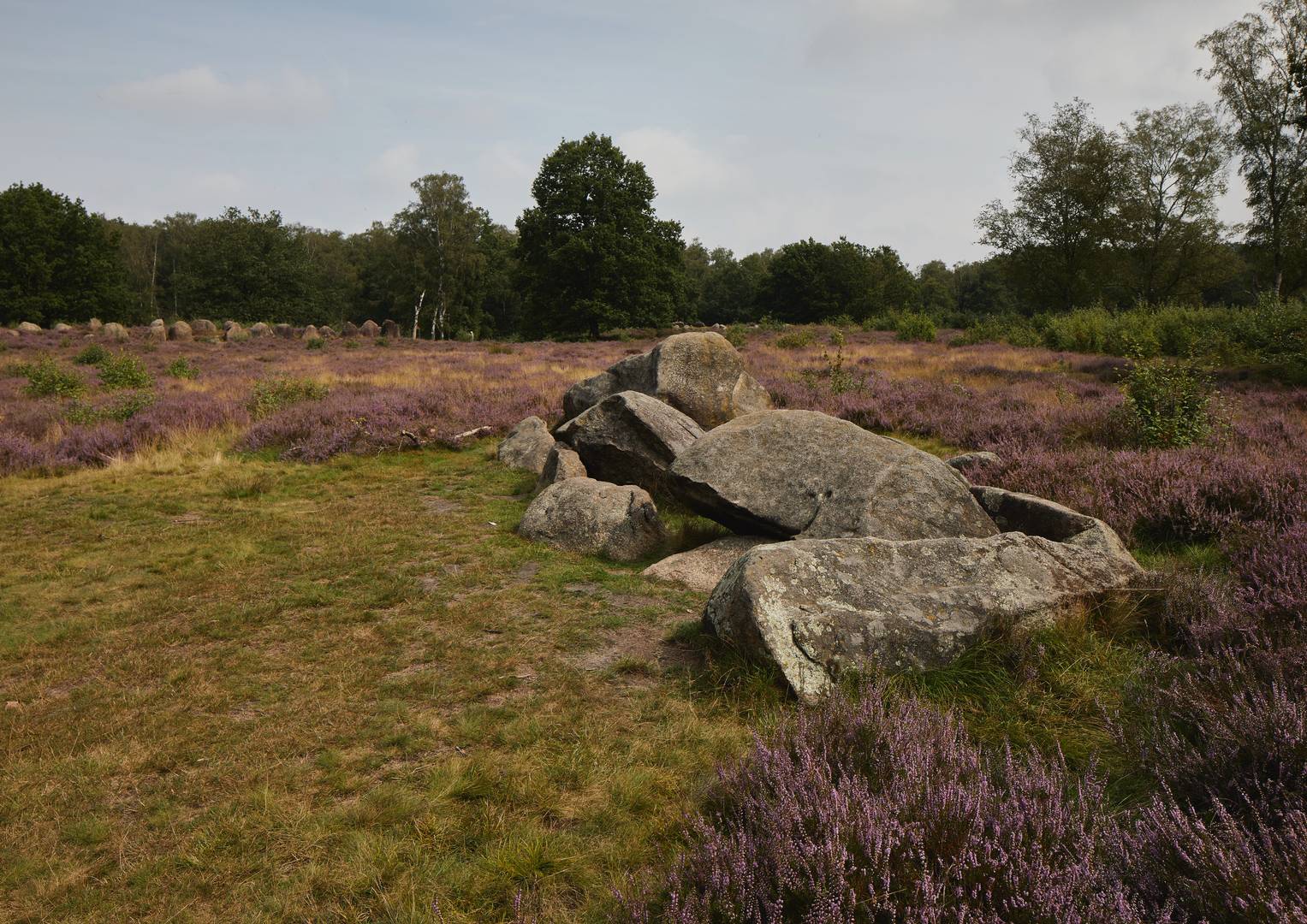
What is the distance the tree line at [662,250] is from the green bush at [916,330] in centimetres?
634

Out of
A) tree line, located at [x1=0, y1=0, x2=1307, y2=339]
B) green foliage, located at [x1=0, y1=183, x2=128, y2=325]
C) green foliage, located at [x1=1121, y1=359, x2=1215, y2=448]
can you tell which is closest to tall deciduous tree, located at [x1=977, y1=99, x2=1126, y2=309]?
tree line, located at [x1=0, y1=0, x2=1307, y2=339]

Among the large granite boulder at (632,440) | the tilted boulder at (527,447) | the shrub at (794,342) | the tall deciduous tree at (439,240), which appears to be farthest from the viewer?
the tall deciduous tree at (439,240)

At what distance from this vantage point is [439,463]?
40.7 feet

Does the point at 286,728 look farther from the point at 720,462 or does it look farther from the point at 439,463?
the point at 439,463

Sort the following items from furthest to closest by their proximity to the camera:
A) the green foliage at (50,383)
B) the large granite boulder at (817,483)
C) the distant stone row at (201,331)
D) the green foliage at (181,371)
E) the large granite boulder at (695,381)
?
1. the distant stone row at (201,331)
2. the green foliage at (181,371)
3. the green foliage at (50,383)
4. the large granite boulder at (695,381)
5. the large granite boulder at (817,483)

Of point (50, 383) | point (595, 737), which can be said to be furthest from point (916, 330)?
point (595, 737)

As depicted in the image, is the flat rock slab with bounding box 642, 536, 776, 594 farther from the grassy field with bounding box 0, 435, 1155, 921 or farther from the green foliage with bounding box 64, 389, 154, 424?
the green foliage with bounding box 64, 389, 154, 424

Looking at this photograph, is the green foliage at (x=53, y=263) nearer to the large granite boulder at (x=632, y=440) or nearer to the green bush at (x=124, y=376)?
the green bush at (x=124, y=376)

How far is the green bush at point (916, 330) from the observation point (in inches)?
1423

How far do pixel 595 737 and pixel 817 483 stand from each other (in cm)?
363

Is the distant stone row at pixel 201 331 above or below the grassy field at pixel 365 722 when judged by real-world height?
above

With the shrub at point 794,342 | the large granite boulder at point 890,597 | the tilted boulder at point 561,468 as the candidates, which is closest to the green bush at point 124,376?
the tilted boulder at point 561,468

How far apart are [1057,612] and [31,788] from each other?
6.02 metres

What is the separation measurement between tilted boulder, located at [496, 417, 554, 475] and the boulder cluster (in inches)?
37.0
